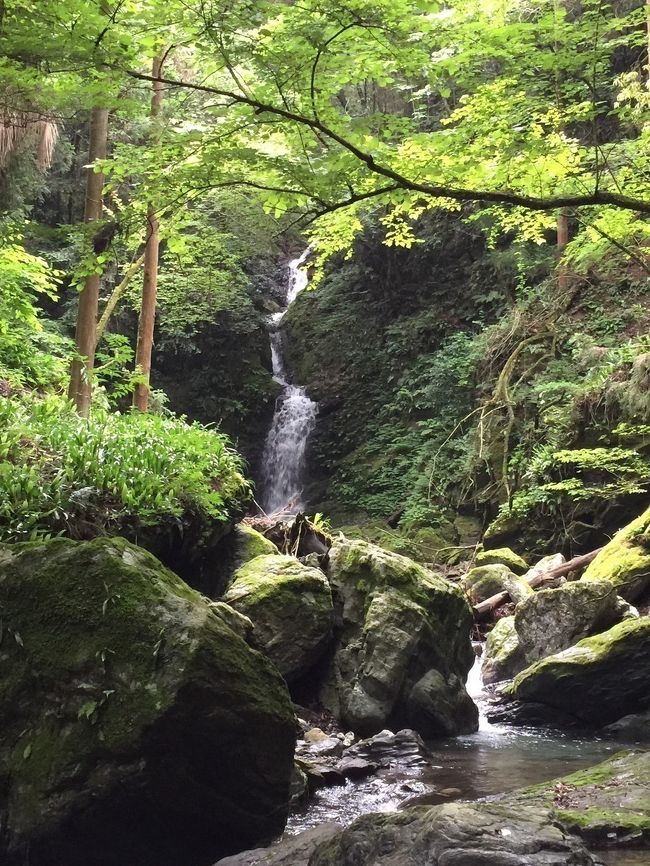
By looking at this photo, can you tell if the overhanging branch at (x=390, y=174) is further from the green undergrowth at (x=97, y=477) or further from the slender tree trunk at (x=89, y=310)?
the slender tree trunk at (x=89, y=310)

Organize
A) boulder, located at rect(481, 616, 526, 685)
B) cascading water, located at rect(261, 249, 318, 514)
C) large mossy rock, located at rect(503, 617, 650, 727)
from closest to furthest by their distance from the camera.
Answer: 1. large mossy rock, located at rect(503, 617, 650, 727)
2. boulder, located at rect(481, 616, 526, 685)
3. cascading water, located at rect(261, 249, 318, 514)

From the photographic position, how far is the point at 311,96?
4496mm

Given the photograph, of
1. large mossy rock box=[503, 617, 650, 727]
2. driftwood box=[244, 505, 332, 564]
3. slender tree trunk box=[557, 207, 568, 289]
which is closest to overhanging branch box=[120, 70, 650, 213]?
large mossy rock box=[503, 617, 650, 727]

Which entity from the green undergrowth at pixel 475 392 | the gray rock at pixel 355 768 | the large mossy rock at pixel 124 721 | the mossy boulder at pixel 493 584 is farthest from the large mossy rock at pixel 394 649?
the green undergrowth at pixel 475 392

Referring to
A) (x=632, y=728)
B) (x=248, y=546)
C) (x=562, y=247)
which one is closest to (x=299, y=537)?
(x=248, y=546)

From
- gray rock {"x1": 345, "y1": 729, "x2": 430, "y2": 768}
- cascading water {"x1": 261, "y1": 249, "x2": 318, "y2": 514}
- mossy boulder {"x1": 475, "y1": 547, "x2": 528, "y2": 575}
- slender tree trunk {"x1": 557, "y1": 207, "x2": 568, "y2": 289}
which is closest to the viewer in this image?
gray rock {"x1": 345, "y1": 729, "x2": 430, "y2": 768}

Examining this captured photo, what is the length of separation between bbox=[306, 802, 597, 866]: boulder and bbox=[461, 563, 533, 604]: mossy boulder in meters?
7.48

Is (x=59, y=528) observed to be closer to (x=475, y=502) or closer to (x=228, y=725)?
(x=228, y=725)

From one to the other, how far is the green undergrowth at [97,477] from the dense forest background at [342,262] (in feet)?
0.10

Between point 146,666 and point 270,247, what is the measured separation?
19.0 m

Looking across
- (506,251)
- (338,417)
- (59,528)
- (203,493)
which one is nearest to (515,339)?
(506,251)

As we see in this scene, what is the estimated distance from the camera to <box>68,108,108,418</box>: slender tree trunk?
8.47 m

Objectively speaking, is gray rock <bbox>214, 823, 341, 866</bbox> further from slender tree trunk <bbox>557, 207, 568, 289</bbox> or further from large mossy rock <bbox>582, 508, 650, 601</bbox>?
slender tree trunk <bbox>557, 207, 568, 289</bbox>

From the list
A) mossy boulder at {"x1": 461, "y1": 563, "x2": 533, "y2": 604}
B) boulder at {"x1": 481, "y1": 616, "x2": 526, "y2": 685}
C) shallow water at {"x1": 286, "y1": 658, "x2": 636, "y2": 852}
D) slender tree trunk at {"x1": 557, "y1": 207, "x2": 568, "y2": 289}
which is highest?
slender tree trunk at {"x1": 557, "y1": 207, "x2": 568, "y2": 289}
